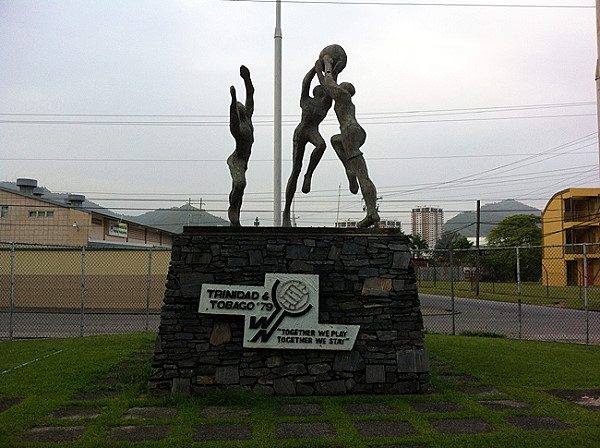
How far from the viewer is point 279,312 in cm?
603

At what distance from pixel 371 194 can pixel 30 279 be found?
14065 millimetres

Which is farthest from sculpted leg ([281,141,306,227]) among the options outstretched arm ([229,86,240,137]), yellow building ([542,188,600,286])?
yellow building ([542,188,600,286])

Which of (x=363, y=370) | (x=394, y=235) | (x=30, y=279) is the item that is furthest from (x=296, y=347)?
(x=30, y=279)

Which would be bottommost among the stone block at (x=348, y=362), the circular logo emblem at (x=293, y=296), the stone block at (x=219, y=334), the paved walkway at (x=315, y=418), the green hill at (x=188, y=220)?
the paved walkway at (x=315, y=418)

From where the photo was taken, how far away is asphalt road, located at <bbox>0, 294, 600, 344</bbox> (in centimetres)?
1184

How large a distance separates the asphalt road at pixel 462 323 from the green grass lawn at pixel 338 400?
279 cm

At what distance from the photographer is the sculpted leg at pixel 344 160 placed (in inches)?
275

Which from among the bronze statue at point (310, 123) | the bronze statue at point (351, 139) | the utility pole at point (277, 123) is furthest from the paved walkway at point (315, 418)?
the utility pole at point (277, 123)

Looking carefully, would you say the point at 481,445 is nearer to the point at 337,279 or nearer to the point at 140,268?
the point at 337,279

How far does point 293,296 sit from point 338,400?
1247 mm

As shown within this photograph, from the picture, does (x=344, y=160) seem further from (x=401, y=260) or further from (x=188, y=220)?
(x=188, y=220)

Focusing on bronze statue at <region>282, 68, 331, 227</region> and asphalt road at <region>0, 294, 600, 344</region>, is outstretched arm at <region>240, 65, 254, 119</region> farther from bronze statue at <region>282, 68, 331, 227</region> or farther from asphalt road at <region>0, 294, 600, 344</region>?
asphalt road at <region>0, 294, 600, 344</region>

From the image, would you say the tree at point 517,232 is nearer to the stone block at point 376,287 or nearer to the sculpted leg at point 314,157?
the sculpted leg at point 314,157

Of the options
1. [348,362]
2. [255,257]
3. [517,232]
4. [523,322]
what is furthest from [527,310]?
[517,232]
